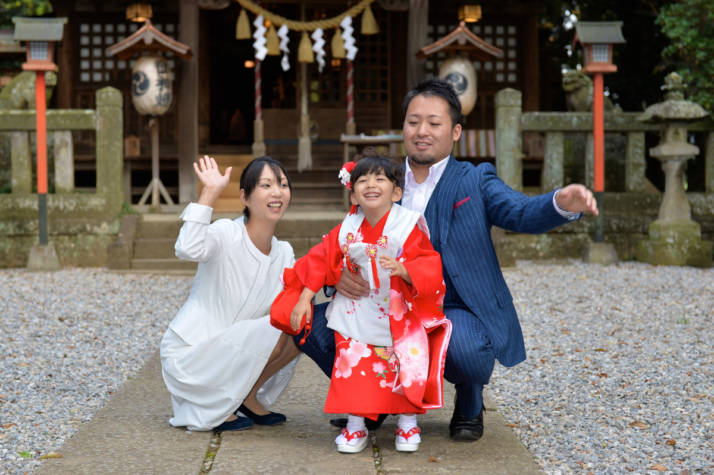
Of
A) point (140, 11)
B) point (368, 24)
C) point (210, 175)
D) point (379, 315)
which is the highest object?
point (140, 11)

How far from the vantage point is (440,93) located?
336cm

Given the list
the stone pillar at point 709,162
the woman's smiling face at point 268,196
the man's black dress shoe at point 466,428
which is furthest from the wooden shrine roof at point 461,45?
the man's black dress shoe at point 466,428

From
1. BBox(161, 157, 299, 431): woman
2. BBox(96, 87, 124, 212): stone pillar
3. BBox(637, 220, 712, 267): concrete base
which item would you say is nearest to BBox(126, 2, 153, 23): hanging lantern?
BBox(96, 87, 124, 212): stone pillar

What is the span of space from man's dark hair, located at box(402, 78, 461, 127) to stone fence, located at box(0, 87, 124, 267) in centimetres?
626

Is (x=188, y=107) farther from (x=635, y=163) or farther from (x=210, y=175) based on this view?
(x=210, y=175)

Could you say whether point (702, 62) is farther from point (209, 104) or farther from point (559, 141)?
point (209, 104)

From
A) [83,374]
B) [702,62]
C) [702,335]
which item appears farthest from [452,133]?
[702,62]

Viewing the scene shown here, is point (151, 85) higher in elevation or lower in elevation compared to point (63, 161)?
higher

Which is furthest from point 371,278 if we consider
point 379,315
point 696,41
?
point 696,41

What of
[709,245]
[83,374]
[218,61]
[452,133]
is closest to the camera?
[452,133]

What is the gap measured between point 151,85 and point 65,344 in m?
5.04

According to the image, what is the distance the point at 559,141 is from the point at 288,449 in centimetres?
688

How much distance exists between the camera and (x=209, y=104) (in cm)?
1307

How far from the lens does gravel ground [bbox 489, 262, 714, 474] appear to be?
126 inches
